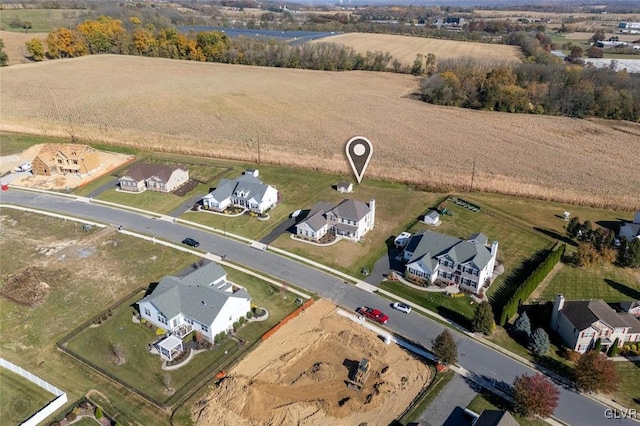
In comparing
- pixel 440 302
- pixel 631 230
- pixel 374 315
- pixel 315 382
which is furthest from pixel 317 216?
pixel 631 230

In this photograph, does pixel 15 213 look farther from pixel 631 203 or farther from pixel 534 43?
pixel 534 43

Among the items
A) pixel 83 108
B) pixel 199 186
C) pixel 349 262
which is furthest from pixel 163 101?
pixel 349 262

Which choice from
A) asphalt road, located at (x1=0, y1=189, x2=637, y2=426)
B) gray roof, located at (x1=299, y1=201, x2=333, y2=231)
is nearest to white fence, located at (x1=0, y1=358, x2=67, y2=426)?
asphalt road, located at (x1=0, y1=189, x2=637, y2=426)

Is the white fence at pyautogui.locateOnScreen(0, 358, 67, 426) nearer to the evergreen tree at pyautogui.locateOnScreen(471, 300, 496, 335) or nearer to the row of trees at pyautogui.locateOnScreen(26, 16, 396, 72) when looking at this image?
the evergreen tree at pyautogui.locateOnScreen(471, 300, 496, 335)

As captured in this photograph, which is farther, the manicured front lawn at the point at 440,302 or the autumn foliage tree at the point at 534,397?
the manicured front lawn at the point at 440,302

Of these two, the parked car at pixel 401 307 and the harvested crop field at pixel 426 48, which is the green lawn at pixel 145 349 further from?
the harvested crop field at pixel 426 48

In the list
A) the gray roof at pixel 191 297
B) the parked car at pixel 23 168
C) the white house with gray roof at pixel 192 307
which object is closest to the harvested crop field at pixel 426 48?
the parked car at pixel 23 168

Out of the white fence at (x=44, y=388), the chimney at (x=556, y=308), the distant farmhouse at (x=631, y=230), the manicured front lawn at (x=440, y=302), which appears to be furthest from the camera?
the distant farmhouse at (x=631, y=230)
